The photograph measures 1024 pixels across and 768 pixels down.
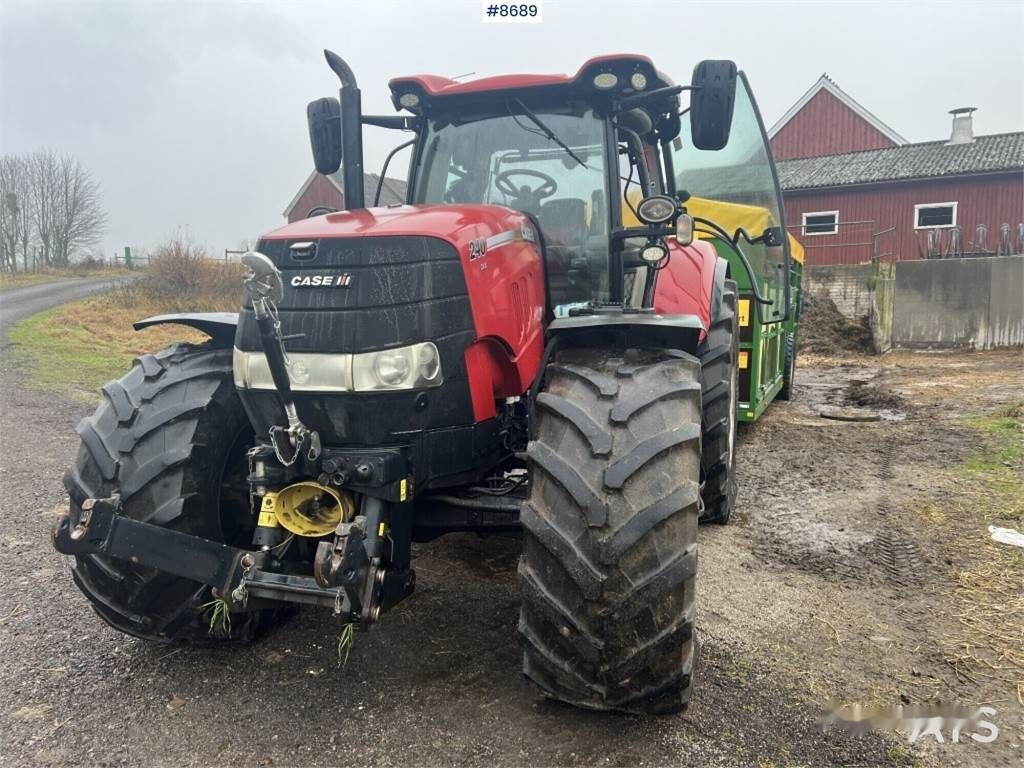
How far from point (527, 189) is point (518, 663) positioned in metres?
2.10

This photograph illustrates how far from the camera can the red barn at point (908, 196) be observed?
23172 millimetres

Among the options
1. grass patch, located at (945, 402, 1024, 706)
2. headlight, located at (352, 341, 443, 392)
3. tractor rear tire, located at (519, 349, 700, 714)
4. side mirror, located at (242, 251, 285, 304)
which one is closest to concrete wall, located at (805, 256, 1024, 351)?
grass patch, located at (945, 402, 1024, 706)

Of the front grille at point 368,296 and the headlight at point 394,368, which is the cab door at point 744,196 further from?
the headlight at point 394,368

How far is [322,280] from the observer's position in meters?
2.58

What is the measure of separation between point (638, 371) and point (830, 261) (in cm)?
2288

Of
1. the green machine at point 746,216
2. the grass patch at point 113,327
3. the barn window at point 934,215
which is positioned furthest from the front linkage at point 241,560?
the barn window at point 934,215

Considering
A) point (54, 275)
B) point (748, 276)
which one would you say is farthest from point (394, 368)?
point (54, 275)

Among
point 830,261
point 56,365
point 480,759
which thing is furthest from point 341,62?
point 830,261

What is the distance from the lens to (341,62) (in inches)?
115

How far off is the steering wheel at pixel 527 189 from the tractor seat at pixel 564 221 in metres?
0.05

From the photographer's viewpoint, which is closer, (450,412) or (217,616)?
(450,412)

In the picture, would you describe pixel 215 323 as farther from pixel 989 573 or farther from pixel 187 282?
pixel 187 282

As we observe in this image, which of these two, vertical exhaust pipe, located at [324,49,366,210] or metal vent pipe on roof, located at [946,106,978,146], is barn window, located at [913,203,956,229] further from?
vertical exhaust pipe, located at [324,49,366,210]

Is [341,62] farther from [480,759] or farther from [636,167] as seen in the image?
[480,759]
